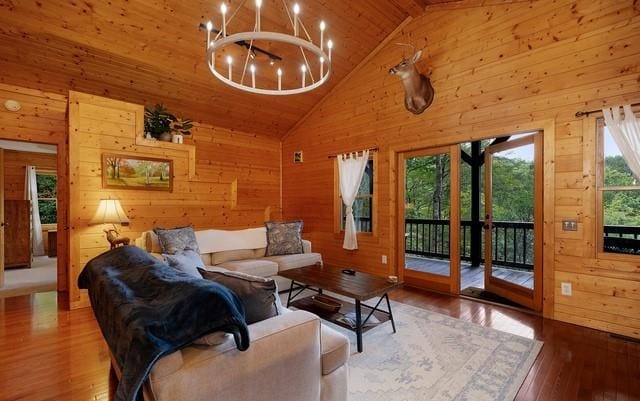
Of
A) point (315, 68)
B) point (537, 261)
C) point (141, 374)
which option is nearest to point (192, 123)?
point (315, 68)

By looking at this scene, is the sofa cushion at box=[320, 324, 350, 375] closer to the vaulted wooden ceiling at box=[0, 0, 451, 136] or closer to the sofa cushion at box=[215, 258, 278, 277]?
the sofa cushion at box=[215, 258, 278, 277]

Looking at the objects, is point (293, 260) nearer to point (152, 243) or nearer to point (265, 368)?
point (152, 243)

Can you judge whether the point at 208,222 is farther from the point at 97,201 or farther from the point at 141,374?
the point at 141,374

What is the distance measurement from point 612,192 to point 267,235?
3.94 m

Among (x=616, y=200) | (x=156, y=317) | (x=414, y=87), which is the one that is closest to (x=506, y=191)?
(x=616, y=200)

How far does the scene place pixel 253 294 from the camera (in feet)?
5.07

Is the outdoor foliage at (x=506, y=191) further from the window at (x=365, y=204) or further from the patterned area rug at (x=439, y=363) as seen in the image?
the patterned area rug at (x=439, y=363)

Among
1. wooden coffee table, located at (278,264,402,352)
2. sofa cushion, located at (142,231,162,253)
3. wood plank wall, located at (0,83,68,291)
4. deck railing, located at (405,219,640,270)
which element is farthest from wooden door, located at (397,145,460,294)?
wood plank wall, located at (0,83,68,291)

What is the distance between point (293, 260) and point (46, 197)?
22.9 ft

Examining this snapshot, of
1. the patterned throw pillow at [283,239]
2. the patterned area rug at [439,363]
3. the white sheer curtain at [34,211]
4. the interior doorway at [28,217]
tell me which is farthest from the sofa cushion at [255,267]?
the white sheer curtain at [34,211]

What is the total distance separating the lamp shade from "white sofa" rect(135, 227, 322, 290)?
0.36m

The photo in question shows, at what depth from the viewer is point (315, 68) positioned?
479cm

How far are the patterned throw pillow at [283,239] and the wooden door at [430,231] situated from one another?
1528mm

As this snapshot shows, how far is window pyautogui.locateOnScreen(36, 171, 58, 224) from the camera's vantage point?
716 cm
